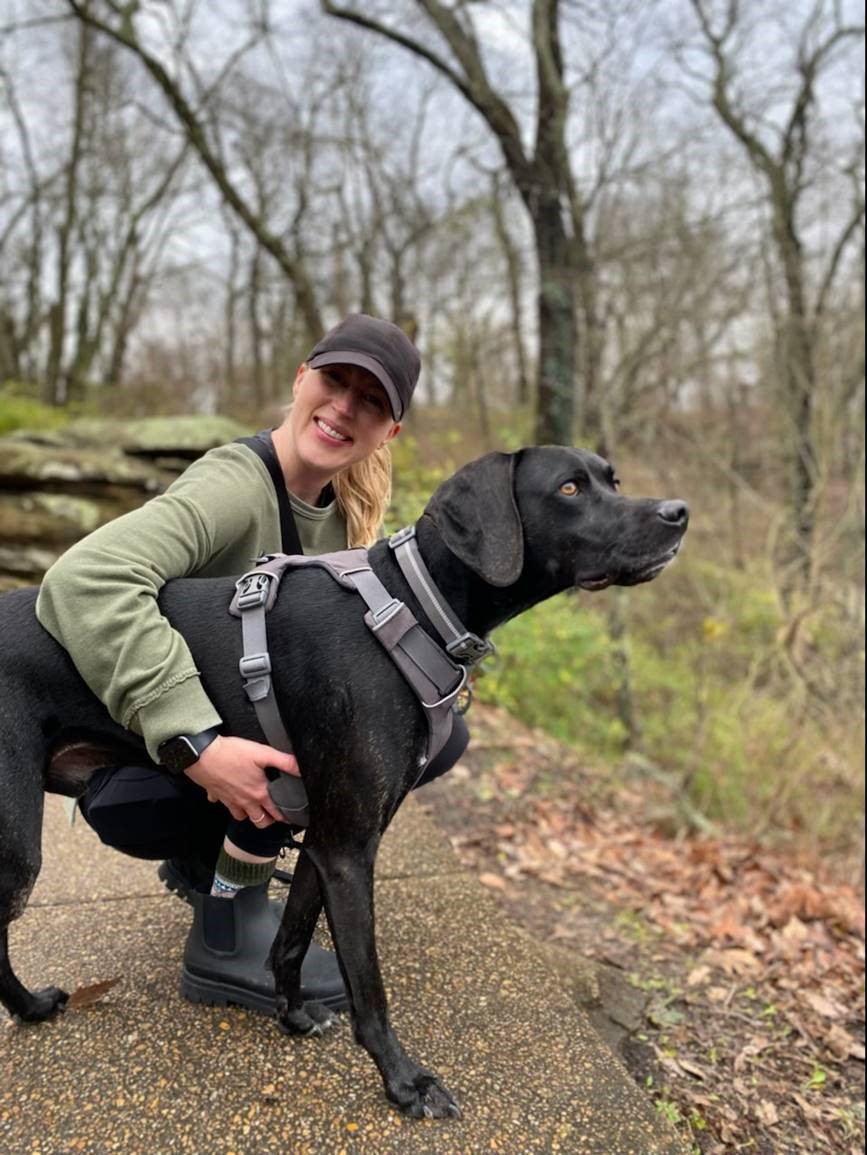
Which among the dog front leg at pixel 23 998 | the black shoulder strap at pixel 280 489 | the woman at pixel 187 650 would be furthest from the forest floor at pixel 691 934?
the black shoulder strap at pixel 280 489

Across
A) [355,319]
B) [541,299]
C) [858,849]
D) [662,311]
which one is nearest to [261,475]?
[355,319]

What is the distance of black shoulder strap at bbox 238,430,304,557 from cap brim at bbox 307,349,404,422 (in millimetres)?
297

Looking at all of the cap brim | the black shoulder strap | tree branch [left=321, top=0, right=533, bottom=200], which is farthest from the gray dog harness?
tree branch [left=321, top=0, right=533, bottom=200]

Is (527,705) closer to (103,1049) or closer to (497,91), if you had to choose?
(103,1049)

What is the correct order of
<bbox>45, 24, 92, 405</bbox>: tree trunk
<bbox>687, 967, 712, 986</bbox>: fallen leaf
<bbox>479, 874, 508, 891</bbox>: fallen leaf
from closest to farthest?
<bbox>687, 967, 712, 986</bbox>: fallen leaf < <bbox>479, 874, 508, 891</bbox>: fallen leaf < <bbox>45, 24, 92, 405</bbox>: tree trunk

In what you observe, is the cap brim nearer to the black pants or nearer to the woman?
the woman

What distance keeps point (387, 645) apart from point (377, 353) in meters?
0.81

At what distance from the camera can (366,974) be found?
1882 millimetres

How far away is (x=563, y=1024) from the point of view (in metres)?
2.31

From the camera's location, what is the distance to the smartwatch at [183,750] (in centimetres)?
181

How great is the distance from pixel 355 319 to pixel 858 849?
5.30 meters

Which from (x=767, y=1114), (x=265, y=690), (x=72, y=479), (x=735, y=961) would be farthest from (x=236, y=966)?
(x=72, y=479)

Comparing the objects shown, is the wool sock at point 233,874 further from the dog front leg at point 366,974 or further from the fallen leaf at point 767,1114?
the fallen leaf at point 767,1114

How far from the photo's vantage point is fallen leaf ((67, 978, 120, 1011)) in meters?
2.19
